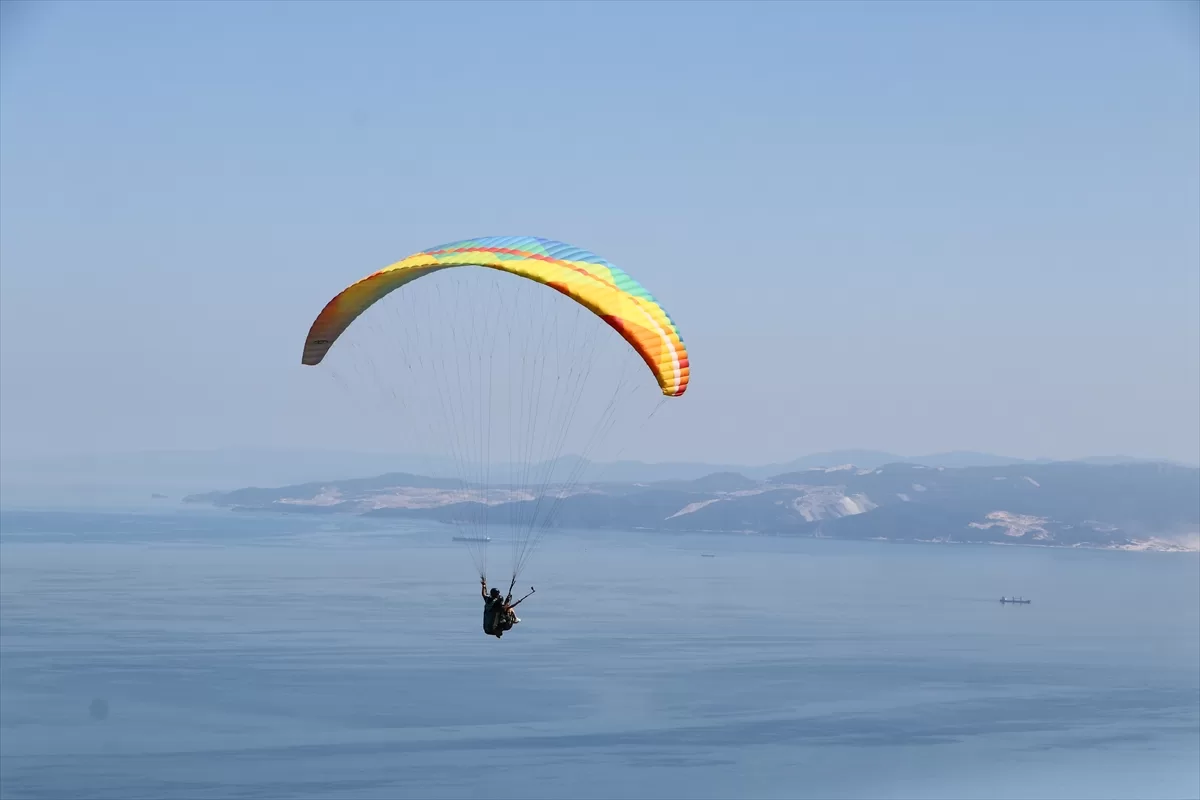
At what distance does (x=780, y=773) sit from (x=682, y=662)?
33.4 metres

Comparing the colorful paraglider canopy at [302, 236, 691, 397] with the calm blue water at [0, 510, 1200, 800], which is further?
the calm blue water at [0, 510, 1200, 800]

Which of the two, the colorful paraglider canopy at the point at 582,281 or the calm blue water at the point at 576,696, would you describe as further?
the calm blue water at the point at 576,696

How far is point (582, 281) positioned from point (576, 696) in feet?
227

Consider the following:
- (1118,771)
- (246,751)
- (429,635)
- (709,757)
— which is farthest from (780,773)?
(429,635)

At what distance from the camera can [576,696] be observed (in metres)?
91.9

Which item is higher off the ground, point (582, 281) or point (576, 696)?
point (582, 281)

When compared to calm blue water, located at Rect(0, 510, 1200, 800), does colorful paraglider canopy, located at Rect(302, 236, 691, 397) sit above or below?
above

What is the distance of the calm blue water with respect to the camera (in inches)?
2889

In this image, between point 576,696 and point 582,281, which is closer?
point 582,281

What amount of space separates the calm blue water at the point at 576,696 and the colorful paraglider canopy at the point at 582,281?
44.7 meters

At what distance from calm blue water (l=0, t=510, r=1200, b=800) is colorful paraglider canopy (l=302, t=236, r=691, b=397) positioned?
44.7 meters

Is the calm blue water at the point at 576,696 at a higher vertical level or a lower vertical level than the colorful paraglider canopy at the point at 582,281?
lower

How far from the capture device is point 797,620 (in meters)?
142

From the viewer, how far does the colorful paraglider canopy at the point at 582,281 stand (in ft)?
82.8
